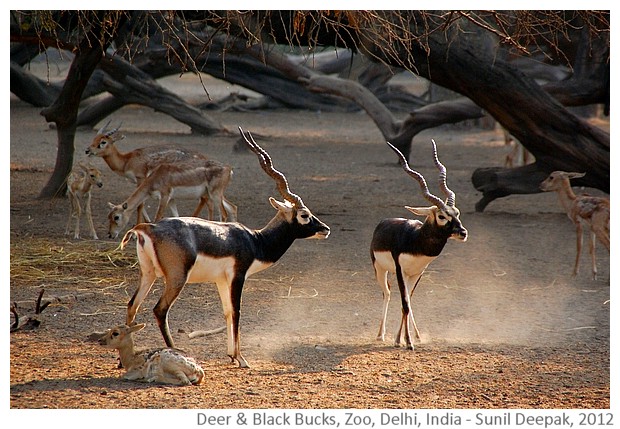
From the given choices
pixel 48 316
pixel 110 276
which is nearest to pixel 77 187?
pixel 110 276

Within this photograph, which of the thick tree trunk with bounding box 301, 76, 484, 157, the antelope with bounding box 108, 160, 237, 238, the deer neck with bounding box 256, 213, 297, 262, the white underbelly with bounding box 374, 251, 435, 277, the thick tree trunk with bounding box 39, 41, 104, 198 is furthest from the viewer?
the thick tree trunk with bounding box 301, 76, 484, 157

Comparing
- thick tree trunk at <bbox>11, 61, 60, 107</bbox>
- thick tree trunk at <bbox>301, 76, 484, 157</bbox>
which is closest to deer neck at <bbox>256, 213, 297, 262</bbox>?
thick tree trunk at <bbox>301, 76, 484, 157</bbox>

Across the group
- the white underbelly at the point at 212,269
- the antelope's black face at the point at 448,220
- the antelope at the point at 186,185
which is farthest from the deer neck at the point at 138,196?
the antelope's black face at the point at 448,220

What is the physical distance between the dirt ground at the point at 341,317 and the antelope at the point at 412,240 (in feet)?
1.13

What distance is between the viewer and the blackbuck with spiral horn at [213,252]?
5.12 m

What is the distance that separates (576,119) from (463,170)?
4.14 m

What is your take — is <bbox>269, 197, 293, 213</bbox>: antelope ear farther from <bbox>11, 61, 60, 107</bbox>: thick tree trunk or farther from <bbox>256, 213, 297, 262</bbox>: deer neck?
<bbox>11, 61, 60, 107</bbox>: thick tree trunk

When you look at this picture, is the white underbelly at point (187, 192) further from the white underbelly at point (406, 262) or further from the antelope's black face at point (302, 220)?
the antelope's black face at point (302, 220)

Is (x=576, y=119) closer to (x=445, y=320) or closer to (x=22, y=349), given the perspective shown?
(x=445, y=320)

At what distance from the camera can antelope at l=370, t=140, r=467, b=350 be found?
5.80 m

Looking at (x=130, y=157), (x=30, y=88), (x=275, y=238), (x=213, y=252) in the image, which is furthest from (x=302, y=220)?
(x=30, y=88)

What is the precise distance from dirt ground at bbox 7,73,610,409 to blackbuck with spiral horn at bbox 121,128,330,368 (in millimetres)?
394

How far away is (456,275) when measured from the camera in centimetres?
809

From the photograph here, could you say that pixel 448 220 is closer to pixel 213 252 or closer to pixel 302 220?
pixel 302 220
